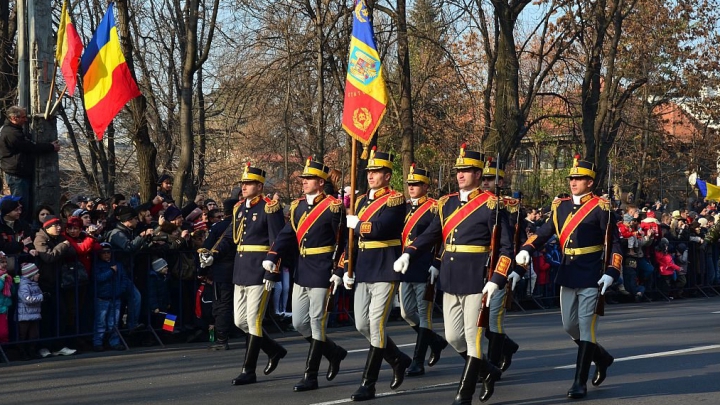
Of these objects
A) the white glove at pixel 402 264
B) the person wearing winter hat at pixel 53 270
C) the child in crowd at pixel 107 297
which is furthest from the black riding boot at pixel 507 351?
the person wearing winter hat at pixel 53 270

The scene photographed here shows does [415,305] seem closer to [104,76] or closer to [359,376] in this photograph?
[359,376]

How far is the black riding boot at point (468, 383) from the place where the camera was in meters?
8.71

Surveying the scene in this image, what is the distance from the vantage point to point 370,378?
9.40 meters

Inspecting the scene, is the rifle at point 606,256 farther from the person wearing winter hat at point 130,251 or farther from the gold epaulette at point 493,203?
the person wearing winter hat at point 130,251

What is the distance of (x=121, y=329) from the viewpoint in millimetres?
13633

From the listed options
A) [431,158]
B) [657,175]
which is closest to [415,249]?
[431,158]

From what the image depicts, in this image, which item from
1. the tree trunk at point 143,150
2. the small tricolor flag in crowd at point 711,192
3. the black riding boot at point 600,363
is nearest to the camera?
the black riding boot at point 600,363

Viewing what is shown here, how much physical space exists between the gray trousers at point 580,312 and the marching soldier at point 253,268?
8.72 feet

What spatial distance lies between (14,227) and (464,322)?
671 centimetres

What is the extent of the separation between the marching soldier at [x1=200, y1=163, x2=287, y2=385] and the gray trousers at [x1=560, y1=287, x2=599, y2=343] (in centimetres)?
266

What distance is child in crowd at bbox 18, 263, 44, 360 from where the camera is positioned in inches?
487

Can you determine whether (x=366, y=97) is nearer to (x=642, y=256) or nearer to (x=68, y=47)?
(x=68, y=47)

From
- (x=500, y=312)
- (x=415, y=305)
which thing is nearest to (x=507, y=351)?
(x=500, y=312)

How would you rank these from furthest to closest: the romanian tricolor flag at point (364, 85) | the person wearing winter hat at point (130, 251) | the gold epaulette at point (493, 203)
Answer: the person wearing winter hat at point (130, 251) → the romanian tricolor flag at point (364, 85) → the gold epaulette at point (493, 203)
